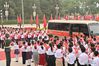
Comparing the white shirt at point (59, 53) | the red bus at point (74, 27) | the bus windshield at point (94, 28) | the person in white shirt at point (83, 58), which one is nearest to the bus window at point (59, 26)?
the red bus at point (74, 27)

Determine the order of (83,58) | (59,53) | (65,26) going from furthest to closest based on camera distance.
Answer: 1. (65,26)
2. (59,53)
3. (83,58)

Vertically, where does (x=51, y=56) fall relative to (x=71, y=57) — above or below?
below

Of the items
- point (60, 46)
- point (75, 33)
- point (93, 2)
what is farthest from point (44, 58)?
point (93, 2)

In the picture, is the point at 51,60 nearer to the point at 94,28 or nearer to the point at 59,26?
the point at 94,28

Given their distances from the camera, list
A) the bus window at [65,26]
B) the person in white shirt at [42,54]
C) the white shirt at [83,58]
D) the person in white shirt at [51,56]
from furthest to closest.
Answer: the bus window at [65,26] → the person in white shirt at [42,54] → the person in white shirt at [51,56] → the white shirt at [83,58]

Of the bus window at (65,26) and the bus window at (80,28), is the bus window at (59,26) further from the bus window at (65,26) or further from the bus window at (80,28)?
the bus window at (80,28)

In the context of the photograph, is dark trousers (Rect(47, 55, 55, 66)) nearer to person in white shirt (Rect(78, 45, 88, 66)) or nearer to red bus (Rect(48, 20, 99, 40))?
person in white shirt (Rect(78, 45, 88, 66))

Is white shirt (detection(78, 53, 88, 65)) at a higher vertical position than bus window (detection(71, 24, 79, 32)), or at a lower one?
higher

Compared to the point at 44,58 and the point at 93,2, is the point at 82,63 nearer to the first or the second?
the point at 44,58

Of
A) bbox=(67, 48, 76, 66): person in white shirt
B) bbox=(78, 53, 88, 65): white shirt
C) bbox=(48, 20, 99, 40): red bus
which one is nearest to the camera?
bbox=(78, 53, 88, 65): white shirt

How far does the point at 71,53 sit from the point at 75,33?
1378cm

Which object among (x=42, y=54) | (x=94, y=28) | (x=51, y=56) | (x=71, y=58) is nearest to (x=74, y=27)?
(x=94, y=28)

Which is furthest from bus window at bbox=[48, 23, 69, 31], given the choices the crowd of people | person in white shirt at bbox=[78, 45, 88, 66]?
person in white shirt at bbox=[78, 45, 88, 66]

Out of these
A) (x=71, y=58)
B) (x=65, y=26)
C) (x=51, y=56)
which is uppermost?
(x=71, y=58)
